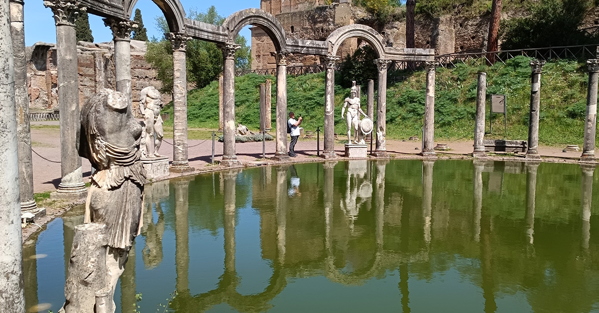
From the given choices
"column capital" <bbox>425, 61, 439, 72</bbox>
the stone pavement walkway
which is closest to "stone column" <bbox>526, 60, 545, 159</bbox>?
the stone pavement walkway

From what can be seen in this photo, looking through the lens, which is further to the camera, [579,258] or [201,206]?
[201,206]

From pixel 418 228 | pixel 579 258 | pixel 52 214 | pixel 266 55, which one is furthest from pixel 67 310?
pixel 266 55

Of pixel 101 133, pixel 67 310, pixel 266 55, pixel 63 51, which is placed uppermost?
pixel 266 55

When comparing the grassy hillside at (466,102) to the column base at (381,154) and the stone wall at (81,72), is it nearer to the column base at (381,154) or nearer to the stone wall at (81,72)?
the column base at (381,154)

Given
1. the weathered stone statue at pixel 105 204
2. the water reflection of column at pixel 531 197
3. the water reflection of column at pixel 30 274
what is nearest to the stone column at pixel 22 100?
the water reflection of column at pixel 30 274

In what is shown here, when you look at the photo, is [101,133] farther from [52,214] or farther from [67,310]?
[52,214]

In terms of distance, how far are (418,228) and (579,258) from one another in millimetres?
2449

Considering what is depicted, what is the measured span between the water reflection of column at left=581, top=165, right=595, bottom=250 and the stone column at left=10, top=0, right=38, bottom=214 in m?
9.25

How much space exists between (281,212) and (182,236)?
7.56ft

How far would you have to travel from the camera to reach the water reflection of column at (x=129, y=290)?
4695 millimetres

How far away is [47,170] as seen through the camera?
13.1 metres

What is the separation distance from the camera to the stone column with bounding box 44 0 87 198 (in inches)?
352

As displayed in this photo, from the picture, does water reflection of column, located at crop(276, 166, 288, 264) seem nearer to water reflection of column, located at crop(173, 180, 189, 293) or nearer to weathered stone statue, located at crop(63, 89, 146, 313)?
water reflection of column, located at crop(173, 180, 189, 293)

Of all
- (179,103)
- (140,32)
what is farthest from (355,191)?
(140,32)
